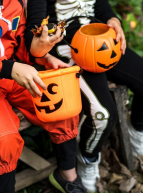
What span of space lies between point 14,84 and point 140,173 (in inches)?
42.1

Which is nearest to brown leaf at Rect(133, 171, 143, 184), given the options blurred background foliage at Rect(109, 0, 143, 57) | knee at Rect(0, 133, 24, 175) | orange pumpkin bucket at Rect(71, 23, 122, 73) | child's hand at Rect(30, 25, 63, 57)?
orange pumpkin bucket at Rect(71, 23, 122, 73)

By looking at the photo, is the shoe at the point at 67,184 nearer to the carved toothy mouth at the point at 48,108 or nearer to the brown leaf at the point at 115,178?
the brown leaf at the point at 115,178

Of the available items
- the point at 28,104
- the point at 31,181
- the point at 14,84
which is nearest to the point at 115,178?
the point at 31,181

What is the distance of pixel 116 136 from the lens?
74.5 inches

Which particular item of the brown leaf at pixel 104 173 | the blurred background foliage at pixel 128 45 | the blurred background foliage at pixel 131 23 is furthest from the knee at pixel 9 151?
the blurred background foliage at pixel 131 23

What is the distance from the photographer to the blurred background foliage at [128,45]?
72.9 inches

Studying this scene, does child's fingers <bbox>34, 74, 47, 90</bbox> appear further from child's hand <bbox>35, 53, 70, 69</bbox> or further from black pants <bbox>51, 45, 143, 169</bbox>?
black pants <bbox>51, 45, 143, 169</bbox>

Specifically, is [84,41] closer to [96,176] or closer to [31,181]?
[96,176]

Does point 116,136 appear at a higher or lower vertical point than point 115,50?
lower

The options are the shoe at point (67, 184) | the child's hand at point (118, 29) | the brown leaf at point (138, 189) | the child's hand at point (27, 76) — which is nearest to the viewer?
the child's hand at point (27, 76)

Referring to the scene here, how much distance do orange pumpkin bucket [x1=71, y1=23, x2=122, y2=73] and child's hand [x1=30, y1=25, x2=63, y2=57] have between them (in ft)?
0.54

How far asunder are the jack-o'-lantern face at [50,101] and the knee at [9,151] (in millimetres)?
176

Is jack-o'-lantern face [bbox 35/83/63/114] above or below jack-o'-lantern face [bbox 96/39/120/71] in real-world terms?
A: below

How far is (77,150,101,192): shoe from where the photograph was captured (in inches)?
65.2
